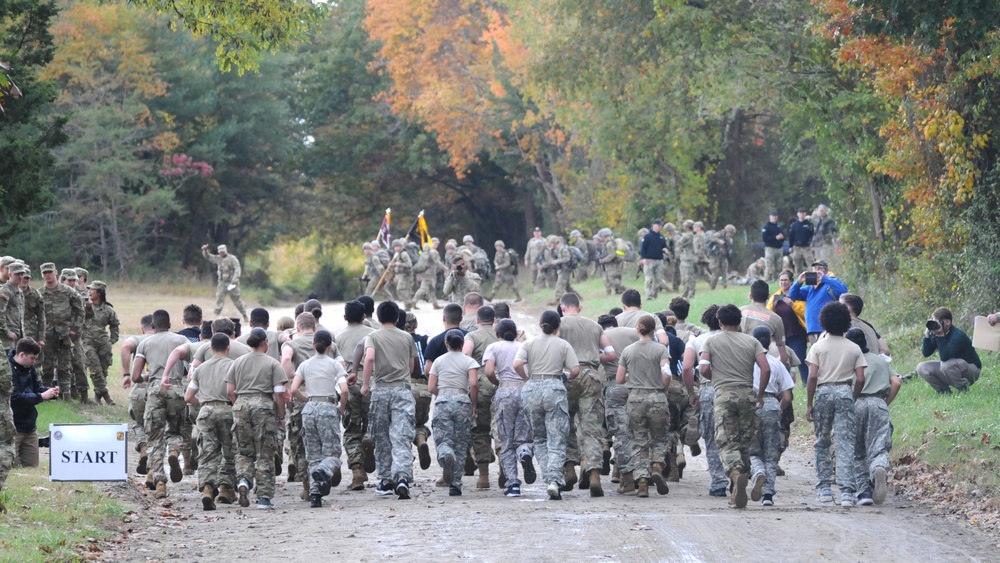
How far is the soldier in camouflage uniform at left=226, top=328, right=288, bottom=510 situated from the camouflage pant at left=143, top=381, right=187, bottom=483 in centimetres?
147

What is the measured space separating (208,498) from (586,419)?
3.71 m

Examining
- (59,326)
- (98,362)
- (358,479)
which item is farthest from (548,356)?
(98,362)

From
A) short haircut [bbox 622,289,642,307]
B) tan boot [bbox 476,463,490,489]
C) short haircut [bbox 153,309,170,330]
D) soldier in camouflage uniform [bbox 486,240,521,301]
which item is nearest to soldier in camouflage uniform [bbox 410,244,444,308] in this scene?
soldier in camouflage uniform [bbox 486,240,521,301]

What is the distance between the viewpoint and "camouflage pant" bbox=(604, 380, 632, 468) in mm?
13430

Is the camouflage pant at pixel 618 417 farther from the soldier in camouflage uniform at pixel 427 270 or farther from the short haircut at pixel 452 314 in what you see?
the soldier in camouflage uniform at pixel 427 270

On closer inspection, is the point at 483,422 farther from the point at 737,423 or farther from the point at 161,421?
the point at 161,421

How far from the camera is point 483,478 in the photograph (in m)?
13.9

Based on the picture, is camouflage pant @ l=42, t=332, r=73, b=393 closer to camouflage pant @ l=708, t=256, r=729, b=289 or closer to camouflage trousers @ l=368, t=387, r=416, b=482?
camouflage trousers @ l=368, t=387, r=416, b=482

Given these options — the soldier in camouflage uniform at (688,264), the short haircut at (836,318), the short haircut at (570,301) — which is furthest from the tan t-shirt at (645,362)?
the soldier in camouflage uniform at (688,264)

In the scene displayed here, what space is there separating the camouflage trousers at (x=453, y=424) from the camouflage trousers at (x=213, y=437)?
2005 millimetres

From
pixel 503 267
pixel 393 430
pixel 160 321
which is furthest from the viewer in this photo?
pixel 503 267

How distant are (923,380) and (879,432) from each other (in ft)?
18.5

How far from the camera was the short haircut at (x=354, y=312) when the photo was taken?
45.1ft

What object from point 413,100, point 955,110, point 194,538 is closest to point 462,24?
point 413,100
